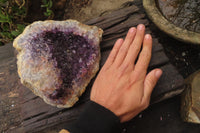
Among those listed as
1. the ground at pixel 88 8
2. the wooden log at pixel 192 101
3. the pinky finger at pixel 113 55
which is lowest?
the wooden log at pixel 192 101

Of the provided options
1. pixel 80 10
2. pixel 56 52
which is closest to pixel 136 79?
pixel 56 52

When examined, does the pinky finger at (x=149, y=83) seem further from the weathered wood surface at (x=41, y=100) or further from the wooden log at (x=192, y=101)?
the wooden log at (x=192, y=101)

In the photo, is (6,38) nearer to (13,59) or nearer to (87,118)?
(13,59)

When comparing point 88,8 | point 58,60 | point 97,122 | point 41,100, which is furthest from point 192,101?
point 88,8

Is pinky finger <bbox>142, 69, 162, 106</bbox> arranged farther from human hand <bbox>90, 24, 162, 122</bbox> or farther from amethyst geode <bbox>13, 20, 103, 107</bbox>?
amethyst geode <bbox>13, 20, 103, 107</bbox>

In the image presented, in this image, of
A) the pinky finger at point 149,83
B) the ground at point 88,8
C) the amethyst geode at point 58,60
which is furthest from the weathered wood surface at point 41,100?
the ground at point 88,8

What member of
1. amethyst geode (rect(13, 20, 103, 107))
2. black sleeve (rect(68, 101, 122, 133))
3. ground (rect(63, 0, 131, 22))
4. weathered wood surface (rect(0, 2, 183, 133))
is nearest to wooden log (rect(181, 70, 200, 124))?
weathered wood surface (rect(0, 2, 183, 133))
